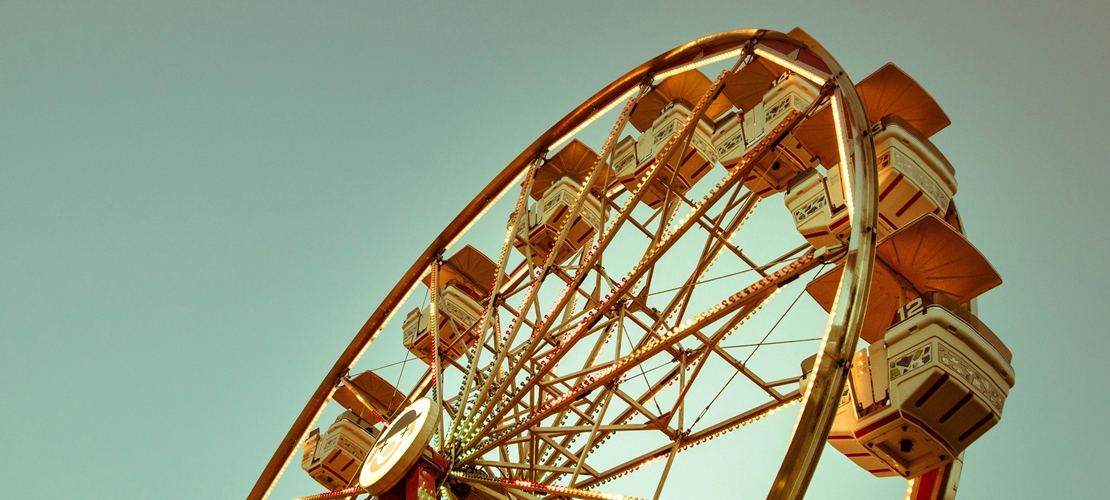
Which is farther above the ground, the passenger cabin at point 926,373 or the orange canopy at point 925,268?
the orange canopy at point 925,268

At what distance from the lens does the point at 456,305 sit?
11.9m

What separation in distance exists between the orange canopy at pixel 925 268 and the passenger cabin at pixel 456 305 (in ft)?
17.3

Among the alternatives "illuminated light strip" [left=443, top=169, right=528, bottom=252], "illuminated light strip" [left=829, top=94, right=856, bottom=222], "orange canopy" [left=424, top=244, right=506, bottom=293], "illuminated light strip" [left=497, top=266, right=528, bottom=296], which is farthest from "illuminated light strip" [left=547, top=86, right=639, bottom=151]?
"illuminated light strip" [left=829, top=94, right=856, bottom=222]

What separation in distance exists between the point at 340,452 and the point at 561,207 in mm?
3552

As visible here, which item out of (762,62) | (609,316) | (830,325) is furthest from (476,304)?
(830,325)

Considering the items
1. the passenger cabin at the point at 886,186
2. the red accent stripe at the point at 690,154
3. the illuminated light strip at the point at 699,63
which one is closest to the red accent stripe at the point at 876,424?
the passenger cabin at the point at 886,186

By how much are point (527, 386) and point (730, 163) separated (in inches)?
107

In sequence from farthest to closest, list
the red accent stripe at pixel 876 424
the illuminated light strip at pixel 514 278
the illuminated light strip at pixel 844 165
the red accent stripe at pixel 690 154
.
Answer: the illuminated light strip at pixel 514 278
the red accent stripe at pixel 690 154
the illuminated light strip at pixel 844 165
the red accent stripe at pixel 876 424

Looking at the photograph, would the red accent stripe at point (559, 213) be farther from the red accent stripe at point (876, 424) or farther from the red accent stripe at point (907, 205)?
the red accent stripe at point (876, 424)

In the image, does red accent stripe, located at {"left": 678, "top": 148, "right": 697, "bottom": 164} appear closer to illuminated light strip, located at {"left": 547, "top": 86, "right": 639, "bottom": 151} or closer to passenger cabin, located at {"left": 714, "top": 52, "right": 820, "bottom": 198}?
passenger cabin, located at {"left": 714, "top": 52, "right": 820, "bottom": 198}

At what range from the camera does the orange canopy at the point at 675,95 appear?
11.1m

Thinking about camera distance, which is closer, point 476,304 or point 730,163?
point 730,163

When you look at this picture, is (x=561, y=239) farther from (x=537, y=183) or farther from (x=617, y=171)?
(x=537, y=183)

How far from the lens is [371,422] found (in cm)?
1212
